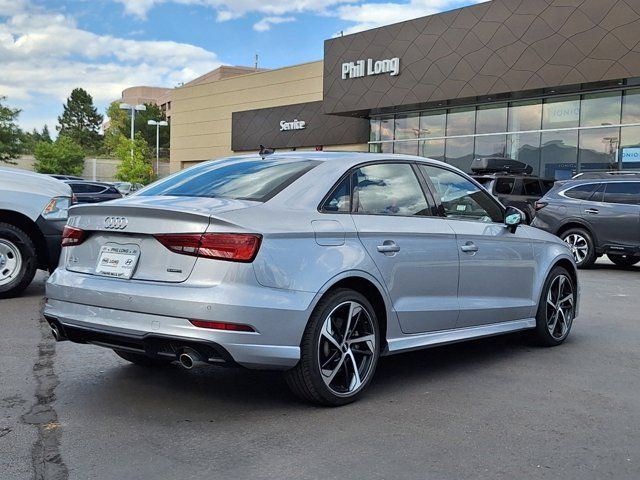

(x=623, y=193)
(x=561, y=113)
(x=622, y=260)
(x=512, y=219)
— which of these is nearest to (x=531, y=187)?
(x=622, y=260)

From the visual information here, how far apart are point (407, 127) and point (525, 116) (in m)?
5.98

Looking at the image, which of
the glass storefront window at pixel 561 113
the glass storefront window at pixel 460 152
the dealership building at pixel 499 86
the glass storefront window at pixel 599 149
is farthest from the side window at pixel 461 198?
the glass storefront window at pixel 460 152

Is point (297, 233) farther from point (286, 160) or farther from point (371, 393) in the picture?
point (371, 393)

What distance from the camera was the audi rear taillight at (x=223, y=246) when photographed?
3.92m

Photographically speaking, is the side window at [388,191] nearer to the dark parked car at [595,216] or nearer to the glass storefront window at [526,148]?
the dark parked car at [595,216]

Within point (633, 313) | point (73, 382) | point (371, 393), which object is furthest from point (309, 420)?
point (633, 313)

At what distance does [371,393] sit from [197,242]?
1.67 m

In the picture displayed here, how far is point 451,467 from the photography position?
3.48 meters

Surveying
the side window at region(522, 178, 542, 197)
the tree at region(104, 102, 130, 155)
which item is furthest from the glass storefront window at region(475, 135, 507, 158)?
the tree at region(104, 102, 130, 155)

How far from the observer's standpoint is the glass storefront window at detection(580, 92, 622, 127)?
22.5 m

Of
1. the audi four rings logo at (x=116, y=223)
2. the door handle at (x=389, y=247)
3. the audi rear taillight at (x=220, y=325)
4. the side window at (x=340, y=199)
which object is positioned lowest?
the audi rear taillight at (x=220, y=325)

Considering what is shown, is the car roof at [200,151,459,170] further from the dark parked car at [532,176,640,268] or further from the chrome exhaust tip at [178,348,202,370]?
the dark parked car at [532,176,640,268]

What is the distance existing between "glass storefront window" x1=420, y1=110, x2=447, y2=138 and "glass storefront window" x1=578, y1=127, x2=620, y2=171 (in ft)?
20.7

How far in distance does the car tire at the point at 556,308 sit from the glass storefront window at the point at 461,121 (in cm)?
2122
